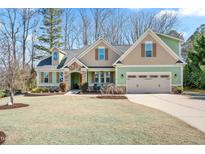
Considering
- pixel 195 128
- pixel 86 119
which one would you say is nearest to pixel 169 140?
pixel 195 128

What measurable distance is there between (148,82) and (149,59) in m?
2.22

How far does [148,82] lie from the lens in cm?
2483

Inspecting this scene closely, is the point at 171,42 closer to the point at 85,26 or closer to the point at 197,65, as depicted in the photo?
the point at 197,65

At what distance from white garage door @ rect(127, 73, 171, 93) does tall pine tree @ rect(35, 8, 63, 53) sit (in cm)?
1739

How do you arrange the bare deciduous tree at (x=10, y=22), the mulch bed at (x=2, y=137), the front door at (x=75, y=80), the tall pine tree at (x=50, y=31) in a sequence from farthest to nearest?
the tall pine tree at (x=50, y=31)
the bare deciduous tree at (x=10, y=22)
the front door at (x=75, y=80)
the mulch bed at (x=2, y=137)

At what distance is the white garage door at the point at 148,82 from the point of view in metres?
24.8

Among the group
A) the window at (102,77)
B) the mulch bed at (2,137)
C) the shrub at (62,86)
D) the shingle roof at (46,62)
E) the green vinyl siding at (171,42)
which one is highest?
the green vinyl siding at (171,42)

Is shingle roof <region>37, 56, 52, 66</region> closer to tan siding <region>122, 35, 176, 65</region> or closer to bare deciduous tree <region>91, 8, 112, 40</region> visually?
tan siding <region>122, 35, 176, 65</region>

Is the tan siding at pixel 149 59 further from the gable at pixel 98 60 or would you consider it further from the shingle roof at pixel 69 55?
the shingle roof at pixel 69 55

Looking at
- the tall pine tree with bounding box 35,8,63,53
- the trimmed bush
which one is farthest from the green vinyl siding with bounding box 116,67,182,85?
the tall pine tree with bounding box 35,8,63,53

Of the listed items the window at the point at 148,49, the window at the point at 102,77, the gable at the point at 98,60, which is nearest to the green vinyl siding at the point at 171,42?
the window at the point at 148,49

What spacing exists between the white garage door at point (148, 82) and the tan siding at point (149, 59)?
116 centimetres

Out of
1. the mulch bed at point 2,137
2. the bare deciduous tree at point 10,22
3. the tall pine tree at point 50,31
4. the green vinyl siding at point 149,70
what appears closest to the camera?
the mulch bed at point 2,137

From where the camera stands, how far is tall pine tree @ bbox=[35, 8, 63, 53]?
38094 millimetres
